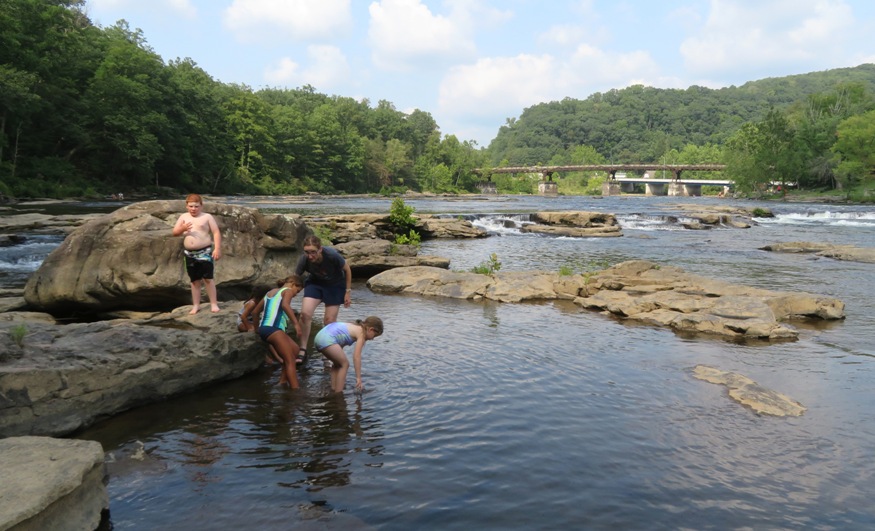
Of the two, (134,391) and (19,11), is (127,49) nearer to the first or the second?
(19,11)

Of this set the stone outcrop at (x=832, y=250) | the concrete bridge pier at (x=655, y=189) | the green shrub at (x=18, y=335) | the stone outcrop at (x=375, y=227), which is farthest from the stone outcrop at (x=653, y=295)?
the concrete bridge pier at (x=655, y=189)

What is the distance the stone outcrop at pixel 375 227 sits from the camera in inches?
985

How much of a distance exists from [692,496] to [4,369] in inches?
251

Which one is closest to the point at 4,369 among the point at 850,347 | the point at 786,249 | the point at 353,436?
the point at 353,436

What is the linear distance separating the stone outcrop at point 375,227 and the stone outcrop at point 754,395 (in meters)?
16.6

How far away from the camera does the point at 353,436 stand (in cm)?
596

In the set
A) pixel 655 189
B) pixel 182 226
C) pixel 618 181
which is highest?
pixel 618 181

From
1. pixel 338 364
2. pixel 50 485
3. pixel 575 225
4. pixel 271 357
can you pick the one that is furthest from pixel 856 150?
pixel 50 485

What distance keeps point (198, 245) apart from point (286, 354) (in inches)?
95.2

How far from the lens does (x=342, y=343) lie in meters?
7.43

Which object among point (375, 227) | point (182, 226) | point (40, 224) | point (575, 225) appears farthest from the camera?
point (575, 225)

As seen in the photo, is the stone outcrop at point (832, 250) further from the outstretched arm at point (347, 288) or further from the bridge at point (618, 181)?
the bridge at point (618, 181)

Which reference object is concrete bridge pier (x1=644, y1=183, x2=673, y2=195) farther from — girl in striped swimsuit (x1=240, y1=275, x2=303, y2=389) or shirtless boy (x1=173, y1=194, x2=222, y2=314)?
girl in striped swimsuit (x1=240, y1=275, x2=303, y2=389)

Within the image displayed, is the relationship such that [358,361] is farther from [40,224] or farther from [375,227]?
[40,224]
